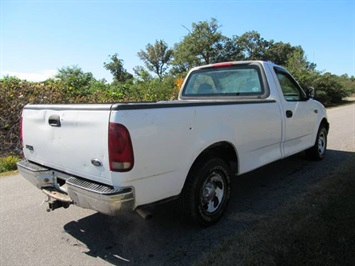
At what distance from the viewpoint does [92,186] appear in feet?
9.71

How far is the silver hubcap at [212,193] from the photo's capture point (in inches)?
146

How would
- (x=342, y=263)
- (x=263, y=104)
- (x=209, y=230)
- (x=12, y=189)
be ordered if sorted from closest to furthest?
(x=342, y=263), (x=209, y=230), (x=263, y=104), (x=12, y=189)

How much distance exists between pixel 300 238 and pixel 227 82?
281cm

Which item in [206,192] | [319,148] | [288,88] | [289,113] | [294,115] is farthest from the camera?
[319,148]

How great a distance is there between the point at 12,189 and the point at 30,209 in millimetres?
1235

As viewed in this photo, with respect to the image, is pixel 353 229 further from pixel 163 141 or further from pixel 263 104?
pixel 163 141

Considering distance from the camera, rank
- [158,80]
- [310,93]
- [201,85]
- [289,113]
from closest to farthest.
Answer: [289,113] < [201,85] < [310,93] < [158,80]

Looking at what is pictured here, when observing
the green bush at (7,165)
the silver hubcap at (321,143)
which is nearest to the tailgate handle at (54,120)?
the green bush at (7,165)

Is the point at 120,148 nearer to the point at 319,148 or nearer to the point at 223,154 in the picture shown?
the point at 223,154

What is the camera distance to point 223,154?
13.1 ft

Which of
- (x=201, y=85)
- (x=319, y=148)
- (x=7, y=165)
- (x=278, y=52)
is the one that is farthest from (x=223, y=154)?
(x=278, y=52)

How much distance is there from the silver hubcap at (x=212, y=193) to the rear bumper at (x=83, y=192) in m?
1.14

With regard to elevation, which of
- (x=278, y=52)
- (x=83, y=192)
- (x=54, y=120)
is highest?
(x=278, y=52)

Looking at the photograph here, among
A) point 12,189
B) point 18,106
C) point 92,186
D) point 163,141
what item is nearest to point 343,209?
point 163,141
